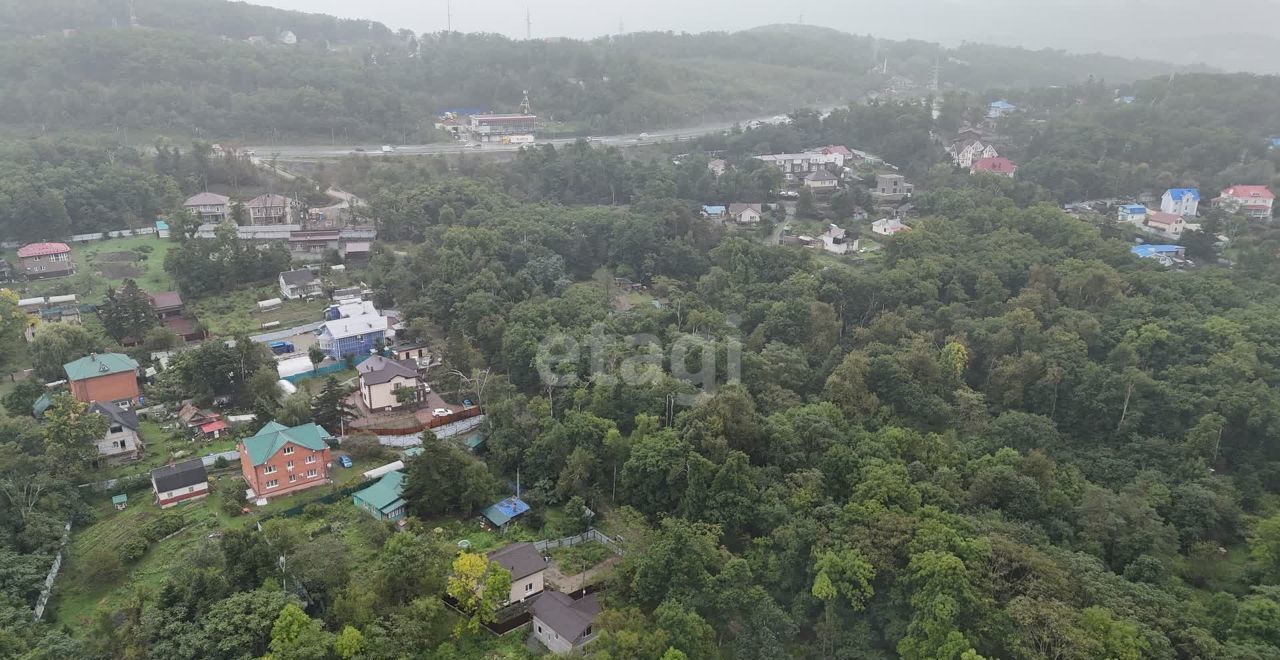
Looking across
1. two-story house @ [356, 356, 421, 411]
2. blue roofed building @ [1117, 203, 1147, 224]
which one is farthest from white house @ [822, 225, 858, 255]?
two-story house @ [356, 356, 421, 411]

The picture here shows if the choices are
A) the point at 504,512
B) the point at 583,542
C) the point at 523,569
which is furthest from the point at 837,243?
the point at 523,569

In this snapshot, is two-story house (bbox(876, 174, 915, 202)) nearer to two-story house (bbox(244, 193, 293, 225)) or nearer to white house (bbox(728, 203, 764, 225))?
white house (bbox(728, 203, 764, 225))

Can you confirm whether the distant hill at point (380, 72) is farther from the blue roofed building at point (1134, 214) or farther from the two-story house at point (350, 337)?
the blue roofed building at point (1134, 214)

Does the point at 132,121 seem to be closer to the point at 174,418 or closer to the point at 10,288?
the point at 10,288

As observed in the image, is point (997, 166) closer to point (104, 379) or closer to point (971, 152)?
point (971, 152)

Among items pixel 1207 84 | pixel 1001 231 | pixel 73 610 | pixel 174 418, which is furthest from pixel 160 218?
pixel 1207 84

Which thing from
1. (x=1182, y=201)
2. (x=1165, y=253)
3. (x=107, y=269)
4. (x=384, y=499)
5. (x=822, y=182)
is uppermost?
(x=822, y=182)
